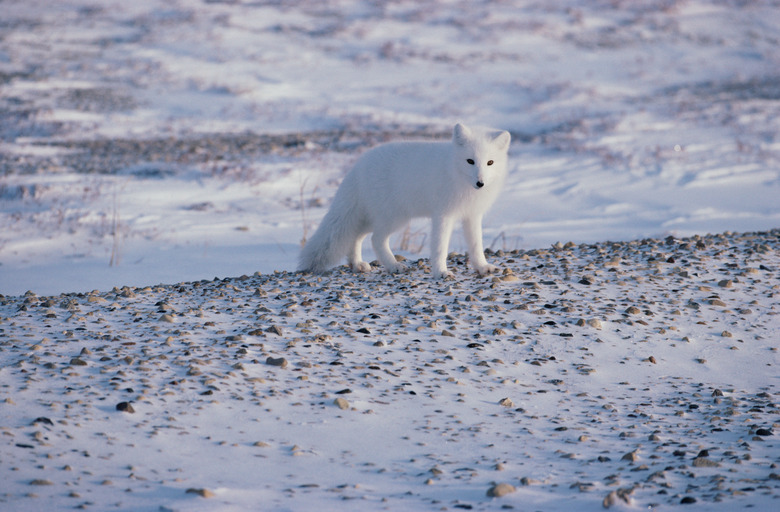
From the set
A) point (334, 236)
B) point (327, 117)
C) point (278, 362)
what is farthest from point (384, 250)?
point (327, 117)

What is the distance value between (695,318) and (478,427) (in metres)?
2.31

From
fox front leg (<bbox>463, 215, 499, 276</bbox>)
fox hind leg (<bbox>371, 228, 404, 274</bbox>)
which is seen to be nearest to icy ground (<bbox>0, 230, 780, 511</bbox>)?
fox front leg (<bbox>463, 215, 499, 276</bbox>)

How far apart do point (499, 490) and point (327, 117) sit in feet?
49.0

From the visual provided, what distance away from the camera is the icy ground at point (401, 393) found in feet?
9.87

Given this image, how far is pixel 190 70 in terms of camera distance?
20.3 m

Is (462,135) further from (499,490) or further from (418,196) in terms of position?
(499,490)

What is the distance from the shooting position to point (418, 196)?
5.74 meters

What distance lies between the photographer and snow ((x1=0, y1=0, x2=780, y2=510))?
3.26m

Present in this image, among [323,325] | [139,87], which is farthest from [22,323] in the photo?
[139,87]

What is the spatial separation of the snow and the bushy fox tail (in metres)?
0.18

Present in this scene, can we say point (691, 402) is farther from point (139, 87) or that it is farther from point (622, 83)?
point (622, 83)

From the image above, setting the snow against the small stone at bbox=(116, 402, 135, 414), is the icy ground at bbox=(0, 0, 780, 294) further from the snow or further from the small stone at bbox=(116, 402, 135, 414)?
the small stone at bbox=(116, 402, 135, 414)

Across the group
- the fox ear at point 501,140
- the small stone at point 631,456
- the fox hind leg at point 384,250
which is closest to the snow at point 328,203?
the small stone at point 631,456

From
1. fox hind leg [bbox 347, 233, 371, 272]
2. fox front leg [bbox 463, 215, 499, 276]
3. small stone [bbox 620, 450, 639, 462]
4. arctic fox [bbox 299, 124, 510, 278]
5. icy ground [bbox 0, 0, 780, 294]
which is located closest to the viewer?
small stone [bbox 620, 450, 639, 462]
